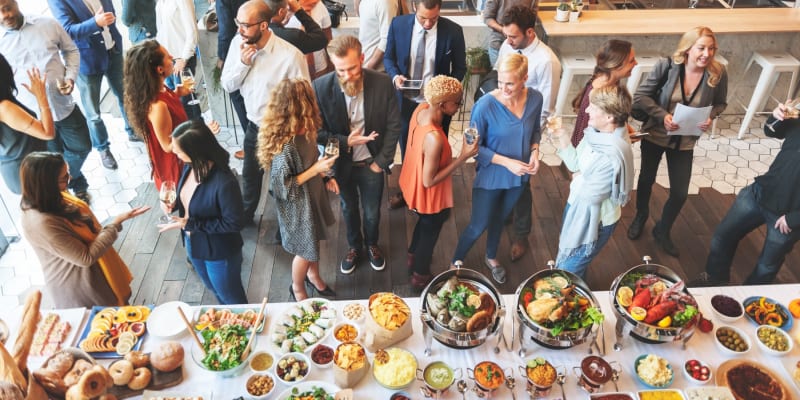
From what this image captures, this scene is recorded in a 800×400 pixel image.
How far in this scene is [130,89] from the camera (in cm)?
320

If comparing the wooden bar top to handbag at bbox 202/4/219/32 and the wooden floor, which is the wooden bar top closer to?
the wooden floor

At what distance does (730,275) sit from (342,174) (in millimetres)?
2703

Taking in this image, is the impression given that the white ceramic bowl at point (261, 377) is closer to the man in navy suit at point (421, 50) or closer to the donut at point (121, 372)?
the donut at point (121, 372)

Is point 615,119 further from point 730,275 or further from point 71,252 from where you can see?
point 71,252

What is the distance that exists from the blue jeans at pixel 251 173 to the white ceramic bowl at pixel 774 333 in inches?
118

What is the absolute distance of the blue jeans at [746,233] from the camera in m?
3.22

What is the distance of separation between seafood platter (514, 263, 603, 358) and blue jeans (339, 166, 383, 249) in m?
1.45

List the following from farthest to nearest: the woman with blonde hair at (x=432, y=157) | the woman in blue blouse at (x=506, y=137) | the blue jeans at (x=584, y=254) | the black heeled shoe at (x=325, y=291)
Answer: the black heeled shoe at (x=325, y=291) < the blue jeans at (x=584, y=254) < the woman in blue blouse at (x=506, y=137) < the woman with blonde hair at (x=432, y=157)

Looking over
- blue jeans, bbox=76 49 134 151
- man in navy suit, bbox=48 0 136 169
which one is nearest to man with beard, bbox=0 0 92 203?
man in navy suit, bbox=48 0 136 169

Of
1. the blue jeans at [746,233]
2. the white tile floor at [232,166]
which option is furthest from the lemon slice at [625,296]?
the white tile floor at [232,166]

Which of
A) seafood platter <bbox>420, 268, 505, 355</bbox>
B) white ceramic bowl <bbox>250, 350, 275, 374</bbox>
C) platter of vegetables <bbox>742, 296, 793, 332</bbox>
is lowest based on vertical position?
white ceramic bowl <bbox>250, 350, 275, 374</bbox>

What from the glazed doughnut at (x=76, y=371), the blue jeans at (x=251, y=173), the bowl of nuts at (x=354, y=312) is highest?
the glazed doughnut at (x=76, y=371)

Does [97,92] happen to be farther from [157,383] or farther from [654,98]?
[654,98]

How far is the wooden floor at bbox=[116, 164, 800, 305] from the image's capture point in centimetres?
383
